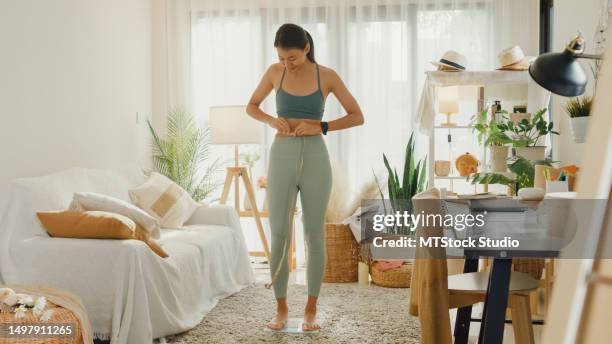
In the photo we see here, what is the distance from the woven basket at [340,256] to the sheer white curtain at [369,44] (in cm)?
102

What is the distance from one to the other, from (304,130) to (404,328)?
1.13m

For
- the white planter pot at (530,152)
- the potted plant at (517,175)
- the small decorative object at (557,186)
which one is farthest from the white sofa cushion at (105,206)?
the white planter pot at (530,152)

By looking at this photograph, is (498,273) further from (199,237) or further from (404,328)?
(199,237)

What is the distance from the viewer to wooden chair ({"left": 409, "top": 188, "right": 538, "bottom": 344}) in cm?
206

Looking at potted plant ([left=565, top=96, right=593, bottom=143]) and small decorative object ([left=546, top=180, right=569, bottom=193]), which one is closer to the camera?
small decorative object ([left=546, top=180, right=569, bottom=193])

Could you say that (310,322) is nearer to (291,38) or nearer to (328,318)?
(328,318)

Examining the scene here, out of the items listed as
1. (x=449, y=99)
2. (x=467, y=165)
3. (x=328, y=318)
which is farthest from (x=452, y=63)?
(x=328, y=318)

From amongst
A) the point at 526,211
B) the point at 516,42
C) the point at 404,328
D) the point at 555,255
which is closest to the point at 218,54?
the point at 516,42

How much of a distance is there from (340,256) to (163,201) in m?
1.31

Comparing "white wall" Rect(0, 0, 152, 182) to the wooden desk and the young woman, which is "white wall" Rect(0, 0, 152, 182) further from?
the wooden desk

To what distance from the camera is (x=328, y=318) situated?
→ 11.8 feet

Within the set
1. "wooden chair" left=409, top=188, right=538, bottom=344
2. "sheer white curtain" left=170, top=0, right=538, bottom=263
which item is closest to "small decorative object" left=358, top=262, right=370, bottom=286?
"sheer white curtain" left=170, top=0, right=538, bottom=263

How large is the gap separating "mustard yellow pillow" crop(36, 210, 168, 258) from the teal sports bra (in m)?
0.91

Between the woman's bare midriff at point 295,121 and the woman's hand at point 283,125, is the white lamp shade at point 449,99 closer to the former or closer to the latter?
the woman's bare midriff at point 295,121
